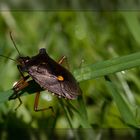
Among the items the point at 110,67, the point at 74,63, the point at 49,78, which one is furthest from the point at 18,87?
the point at 74,63

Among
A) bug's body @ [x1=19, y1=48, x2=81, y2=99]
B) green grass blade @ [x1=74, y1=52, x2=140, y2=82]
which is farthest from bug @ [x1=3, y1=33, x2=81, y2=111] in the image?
green grass blade @ [x1=74, y1=52, x2=140, y2=82]

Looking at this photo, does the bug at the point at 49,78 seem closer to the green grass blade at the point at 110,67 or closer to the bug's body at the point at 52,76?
the bug's body at the point at 52,76

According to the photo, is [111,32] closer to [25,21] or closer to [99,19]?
[99,19]

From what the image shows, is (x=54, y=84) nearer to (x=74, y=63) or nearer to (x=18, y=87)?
(x=18, y=87)

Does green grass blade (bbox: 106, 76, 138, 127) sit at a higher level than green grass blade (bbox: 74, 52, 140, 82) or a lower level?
lower

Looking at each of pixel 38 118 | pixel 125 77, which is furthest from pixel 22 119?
pixel 125 77

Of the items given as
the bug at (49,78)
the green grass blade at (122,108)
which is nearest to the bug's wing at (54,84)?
the bug at (49,78)

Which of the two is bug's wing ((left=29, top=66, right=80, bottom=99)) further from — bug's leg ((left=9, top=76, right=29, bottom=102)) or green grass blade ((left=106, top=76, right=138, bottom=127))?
green grass blade ((left=106, top=76, right=138, bottom=127))

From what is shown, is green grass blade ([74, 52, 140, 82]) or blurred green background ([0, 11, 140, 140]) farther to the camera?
blurred green background ([0, 11, 140, 140])
